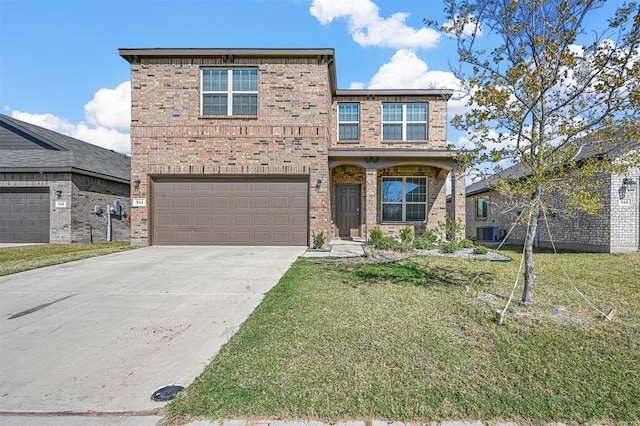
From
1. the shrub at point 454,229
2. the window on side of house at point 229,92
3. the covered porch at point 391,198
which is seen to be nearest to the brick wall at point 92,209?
the window on side of house at point 229,92

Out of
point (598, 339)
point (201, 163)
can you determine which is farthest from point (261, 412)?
point (201, 163)

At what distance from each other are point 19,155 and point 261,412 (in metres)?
18.2

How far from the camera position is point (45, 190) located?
1363cm

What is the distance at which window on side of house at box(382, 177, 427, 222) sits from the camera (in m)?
13.8

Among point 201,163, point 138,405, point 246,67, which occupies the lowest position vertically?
point 138,405

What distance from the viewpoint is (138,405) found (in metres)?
2.37

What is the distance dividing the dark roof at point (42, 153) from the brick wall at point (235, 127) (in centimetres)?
528

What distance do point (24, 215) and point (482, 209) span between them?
73.1 ft

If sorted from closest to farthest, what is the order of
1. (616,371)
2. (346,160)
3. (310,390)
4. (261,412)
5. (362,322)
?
1. (261,412)
2. (310,390)
3. (616,371)
4. (362,322)
5. (346,160)

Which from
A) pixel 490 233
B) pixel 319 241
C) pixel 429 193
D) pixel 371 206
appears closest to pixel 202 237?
pixel 319 241

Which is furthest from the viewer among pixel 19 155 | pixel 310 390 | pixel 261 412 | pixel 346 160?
pixel 19 155

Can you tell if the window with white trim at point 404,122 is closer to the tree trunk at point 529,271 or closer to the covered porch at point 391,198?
the covered porch at point 391,198

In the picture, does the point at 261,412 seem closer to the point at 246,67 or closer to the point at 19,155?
the point at 246,67

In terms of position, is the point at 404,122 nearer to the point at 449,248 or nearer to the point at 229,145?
the point at 449,248
